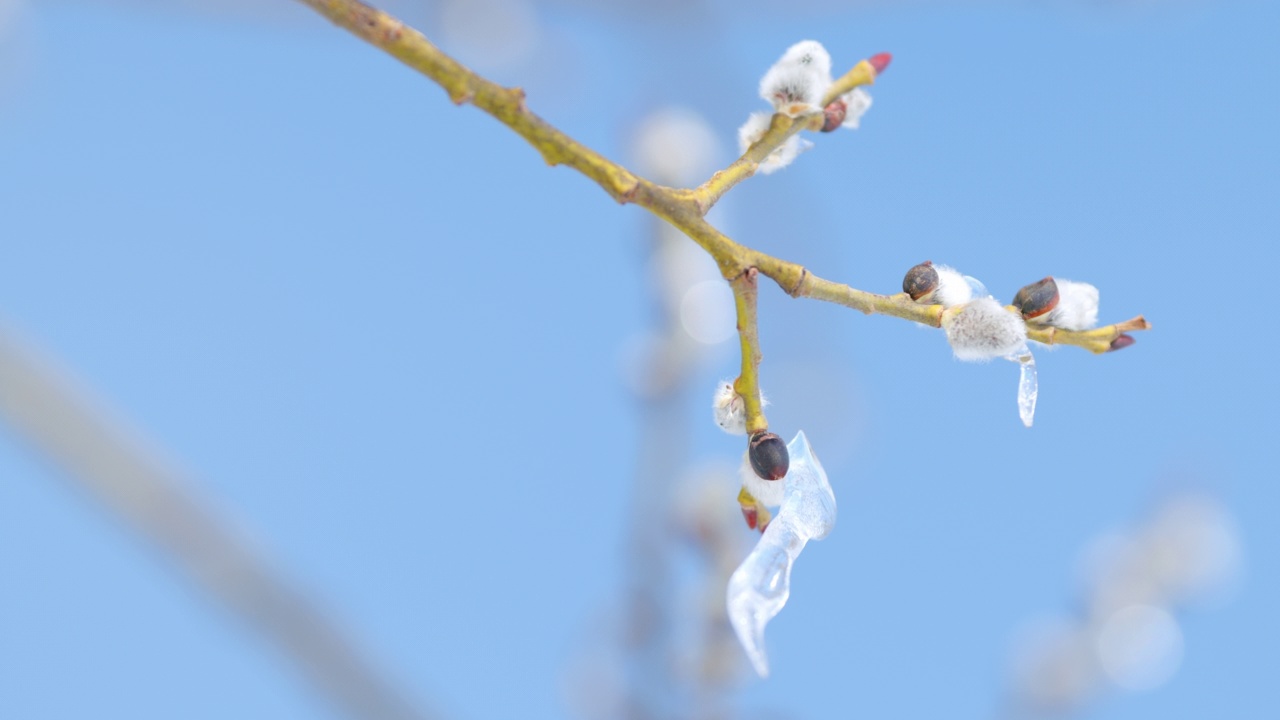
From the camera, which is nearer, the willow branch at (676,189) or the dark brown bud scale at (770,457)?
the willow branch at (676,189)

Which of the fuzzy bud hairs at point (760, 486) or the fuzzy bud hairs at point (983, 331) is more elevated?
the fuzzy bud hairs at point (983, 331)

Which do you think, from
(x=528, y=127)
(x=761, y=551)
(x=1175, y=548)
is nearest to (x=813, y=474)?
(x=761, y=551)

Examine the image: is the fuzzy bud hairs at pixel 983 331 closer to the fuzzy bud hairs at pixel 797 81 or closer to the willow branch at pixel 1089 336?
the willow branch at pixel 1089 336

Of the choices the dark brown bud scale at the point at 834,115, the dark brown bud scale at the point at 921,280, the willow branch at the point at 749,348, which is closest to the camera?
the willow branch at the point at 749,348

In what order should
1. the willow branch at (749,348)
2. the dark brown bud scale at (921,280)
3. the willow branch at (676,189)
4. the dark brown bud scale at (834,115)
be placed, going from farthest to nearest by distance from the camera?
the dark brown bud scale at (834,115) < the dark brown bud scale at (921,280) < the willow branch at (749,348) < the willow branch at (676,189)

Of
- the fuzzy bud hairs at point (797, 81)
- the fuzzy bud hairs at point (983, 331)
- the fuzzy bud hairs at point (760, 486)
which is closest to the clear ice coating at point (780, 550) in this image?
the fuzzy bud hairs at point (760, 486)

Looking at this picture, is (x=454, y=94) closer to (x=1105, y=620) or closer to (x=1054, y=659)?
(x=1054, y=659)

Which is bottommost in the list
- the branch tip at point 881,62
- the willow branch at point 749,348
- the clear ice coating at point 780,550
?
the clear ice coating at point 780,550

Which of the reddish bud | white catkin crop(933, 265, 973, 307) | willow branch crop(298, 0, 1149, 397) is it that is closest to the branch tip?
willow branch crop(298, 0, 1149, 397)
